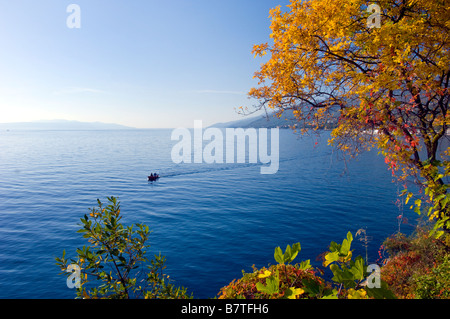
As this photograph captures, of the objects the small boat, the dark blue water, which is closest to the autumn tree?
the dark blue water

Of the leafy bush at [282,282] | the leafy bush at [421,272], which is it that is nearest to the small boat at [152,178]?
the leafy bush at [421,272]

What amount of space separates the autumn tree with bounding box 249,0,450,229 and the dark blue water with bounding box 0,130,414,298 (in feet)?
23.9

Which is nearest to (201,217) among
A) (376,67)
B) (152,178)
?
(152,178)

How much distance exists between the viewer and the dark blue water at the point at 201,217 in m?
21.8

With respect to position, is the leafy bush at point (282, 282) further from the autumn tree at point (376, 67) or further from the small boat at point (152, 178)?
the small boat at point (152, 178)

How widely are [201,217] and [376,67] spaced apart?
95.0 ft

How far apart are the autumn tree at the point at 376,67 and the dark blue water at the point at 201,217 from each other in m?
7.28

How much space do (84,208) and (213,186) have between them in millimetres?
23701

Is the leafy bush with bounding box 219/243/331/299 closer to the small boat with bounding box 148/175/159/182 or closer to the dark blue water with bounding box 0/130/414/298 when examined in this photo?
the dark blue water with bounding box 0/130/414/298

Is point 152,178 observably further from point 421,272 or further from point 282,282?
point 282,282

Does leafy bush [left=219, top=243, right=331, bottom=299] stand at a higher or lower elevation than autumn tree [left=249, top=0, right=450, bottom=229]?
lower

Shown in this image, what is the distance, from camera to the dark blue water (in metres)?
21.8
